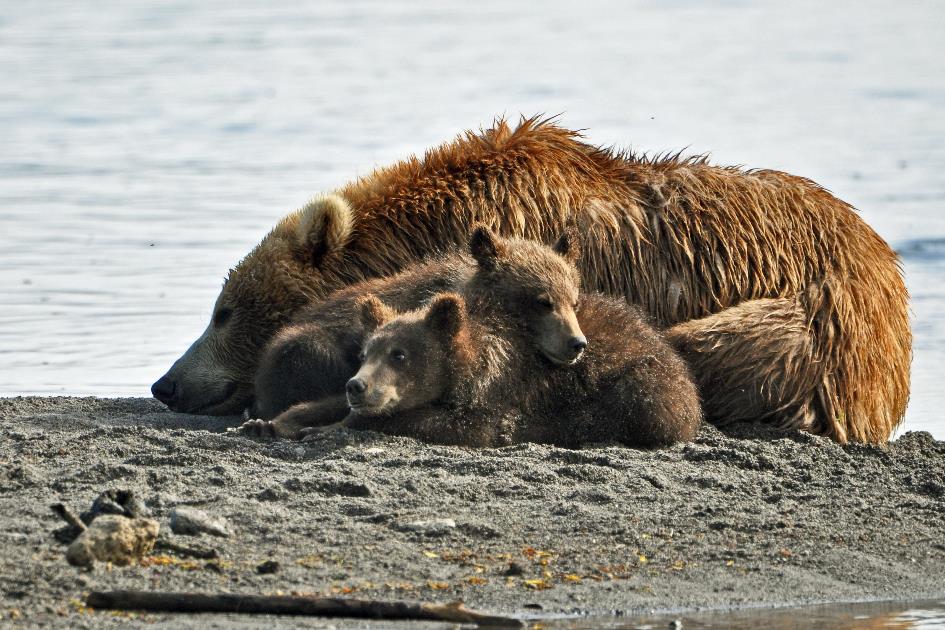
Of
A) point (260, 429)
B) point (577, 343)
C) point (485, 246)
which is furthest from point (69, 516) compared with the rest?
point (485, 246)

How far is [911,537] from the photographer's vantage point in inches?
251

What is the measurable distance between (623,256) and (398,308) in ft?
4.63

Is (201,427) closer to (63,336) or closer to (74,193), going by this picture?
(63,336)

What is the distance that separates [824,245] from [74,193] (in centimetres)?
A: 928

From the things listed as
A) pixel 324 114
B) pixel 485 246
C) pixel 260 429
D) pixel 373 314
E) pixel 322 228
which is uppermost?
pixel 324 114

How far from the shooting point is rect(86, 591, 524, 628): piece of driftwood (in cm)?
508

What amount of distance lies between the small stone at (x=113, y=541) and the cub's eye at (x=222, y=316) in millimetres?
3229

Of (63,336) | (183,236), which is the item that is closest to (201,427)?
(63,336)

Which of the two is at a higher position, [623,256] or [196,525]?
[623,256]

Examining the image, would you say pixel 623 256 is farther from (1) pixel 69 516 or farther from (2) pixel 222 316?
(1) pixel 69 516

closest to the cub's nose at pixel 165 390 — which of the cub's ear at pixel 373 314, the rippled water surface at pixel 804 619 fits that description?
the cub's ear at pixel 373 314

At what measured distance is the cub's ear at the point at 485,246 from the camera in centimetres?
782

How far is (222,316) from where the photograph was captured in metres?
8.77

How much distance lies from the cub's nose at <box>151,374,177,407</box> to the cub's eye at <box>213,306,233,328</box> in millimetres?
406
